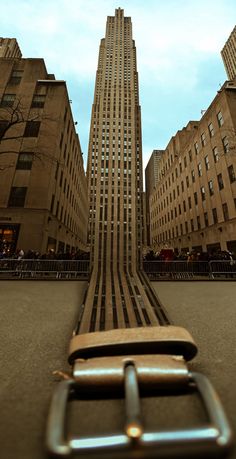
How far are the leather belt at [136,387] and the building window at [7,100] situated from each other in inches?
1153

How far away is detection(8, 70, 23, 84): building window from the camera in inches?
961

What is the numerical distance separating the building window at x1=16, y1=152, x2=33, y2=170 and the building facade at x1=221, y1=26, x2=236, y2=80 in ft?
469

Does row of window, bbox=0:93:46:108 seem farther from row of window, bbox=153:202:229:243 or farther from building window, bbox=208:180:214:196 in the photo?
row of window, bbox=153:202:229:243

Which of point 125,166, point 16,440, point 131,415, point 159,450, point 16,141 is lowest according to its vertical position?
point 16,440

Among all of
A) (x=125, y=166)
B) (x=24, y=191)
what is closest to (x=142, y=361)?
(x=125, y=166)

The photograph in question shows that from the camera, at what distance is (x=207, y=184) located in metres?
27.8

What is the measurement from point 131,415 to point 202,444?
0.42 m

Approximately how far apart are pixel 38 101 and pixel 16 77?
5.38m

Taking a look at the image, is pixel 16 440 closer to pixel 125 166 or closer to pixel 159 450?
pixel 159 450

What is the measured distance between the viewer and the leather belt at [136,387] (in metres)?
1.08

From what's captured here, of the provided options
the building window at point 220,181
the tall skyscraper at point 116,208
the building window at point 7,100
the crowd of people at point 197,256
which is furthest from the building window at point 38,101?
the building window at point 220,181

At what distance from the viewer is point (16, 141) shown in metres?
21.0

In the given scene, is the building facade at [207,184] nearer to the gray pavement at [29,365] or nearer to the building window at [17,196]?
the gray pavement at [29,365]

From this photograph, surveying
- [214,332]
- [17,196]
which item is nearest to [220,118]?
[17,196]
